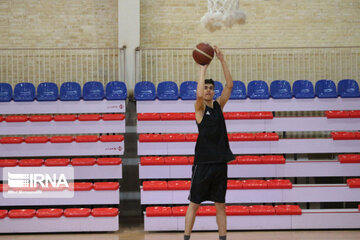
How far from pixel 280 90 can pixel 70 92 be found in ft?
12.3

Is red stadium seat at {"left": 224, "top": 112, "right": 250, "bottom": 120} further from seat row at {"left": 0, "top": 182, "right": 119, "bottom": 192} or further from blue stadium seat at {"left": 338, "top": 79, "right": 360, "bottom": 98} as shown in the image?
seat row at {"left": 0, "top": 182, "right": 119, "bottom": 192}

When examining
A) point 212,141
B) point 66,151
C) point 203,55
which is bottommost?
point 66,151

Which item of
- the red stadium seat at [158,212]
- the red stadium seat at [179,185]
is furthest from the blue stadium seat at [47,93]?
the red stadium seat at [158,212]

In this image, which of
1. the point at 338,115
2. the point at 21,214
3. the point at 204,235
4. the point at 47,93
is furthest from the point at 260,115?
the point at 21,214

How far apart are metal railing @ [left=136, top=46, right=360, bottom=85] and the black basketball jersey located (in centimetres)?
514

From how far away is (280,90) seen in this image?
855 cm

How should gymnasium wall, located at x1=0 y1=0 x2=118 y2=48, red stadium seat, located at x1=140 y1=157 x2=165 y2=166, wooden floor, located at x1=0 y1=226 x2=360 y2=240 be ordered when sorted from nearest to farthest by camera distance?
1. wooden floor, located at x1=0 y1=226 x2=360 y2=240
2. red stadium seat, located at x1=140 y1=157 x2=165 y2=166
3. gymnasium wall, located at x1=0 y1=0 x2=118 y2=48

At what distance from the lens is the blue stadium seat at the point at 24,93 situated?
8289 mm

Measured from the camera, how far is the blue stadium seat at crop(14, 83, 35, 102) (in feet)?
27.2

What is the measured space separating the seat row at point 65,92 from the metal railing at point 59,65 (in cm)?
94

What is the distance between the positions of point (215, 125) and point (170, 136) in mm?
3032

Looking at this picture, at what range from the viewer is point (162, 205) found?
7.22m

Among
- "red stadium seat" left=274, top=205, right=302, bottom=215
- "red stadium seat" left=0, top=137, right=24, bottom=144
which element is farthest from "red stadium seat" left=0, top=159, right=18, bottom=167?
"red stadium seat" left=274, top=205, right=302, bottom=215

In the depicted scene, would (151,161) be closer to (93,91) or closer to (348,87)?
(93,91)
